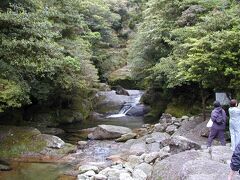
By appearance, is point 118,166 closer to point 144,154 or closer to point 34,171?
point 144,154

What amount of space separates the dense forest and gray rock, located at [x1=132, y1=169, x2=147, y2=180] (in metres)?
5.11

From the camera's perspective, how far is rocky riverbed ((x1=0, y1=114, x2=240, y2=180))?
953cm

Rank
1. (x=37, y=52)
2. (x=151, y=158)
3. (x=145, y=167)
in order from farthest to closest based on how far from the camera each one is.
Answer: (x=37, y=52)
(x=151, y=158)
(x=145, y=167)

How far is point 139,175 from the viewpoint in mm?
12133

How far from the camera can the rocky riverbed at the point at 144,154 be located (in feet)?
31.3

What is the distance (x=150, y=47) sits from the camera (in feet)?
89.5

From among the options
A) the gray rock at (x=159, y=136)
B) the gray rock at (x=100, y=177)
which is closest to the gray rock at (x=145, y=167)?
the gray rock at (x=100, y=177)

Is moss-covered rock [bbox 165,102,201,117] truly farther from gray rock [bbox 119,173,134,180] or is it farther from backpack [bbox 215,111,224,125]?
gray rock [bbox 119,173,134,180]

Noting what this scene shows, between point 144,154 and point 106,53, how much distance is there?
22.1 meters

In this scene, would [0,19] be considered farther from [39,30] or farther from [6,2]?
[6,2]

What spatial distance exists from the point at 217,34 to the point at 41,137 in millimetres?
9999

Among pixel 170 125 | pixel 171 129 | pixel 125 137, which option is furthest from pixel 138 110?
pixel 171 129

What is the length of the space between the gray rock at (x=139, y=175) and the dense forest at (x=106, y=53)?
201 inches

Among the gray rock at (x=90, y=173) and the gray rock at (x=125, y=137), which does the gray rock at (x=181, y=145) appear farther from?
the gray rock at (x=125, y=137)
